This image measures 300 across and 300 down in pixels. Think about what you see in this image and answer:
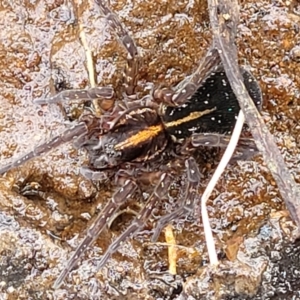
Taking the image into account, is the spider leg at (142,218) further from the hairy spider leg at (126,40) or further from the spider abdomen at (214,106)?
the hairy spider leg at (126,40)

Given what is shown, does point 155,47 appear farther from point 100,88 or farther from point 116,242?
point 116,242

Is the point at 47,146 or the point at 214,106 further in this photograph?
the point at 214,106

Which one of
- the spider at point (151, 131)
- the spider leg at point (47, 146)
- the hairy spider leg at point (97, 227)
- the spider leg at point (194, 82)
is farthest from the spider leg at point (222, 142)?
the spider leg at point (47, 146)

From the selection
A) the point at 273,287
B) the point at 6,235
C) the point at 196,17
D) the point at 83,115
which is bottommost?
the point at 273,287

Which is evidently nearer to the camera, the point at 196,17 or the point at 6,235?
the point at 6,235

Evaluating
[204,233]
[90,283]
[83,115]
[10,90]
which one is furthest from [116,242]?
[10,90]

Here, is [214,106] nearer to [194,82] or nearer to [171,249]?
[194,82]

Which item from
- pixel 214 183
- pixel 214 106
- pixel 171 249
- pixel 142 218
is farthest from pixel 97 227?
pixel 214 106
